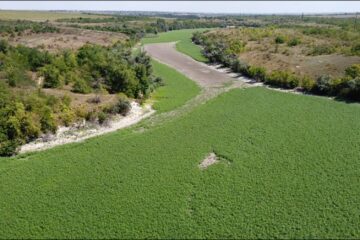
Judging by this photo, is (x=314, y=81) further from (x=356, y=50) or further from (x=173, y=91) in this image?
A: (x=356, y=50)

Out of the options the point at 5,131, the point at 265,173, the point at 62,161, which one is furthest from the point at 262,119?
the point at 5,131

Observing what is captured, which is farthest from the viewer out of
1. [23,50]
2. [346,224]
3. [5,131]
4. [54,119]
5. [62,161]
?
[23,50]

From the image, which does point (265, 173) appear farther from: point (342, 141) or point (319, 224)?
point (342, 141)

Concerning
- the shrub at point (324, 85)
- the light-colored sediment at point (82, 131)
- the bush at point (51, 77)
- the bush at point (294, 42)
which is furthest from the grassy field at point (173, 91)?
the bush at point (294, 42)

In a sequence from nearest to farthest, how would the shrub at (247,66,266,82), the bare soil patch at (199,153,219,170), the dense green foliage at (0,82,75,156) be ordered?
1. the bare soil patch at (199,153,219,170)
2. the dense green foliage at (0,82,75,156)
3. the shrub at (247,66,266,82)

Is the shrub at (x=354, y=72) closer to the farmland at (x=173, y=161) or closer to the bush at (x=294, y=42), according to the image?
the farmland at (x=173, y=161)

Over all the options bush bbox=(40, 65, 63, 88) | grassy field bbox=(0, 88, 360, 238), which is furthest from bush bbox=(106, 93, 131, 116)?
bush bbox=(40, 65, 63, 88)

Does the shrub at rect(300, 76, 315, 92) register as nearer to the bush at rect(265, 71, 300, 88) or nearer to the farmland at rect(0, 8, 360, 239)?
the bush at rect(265, 71, 300, 88)
